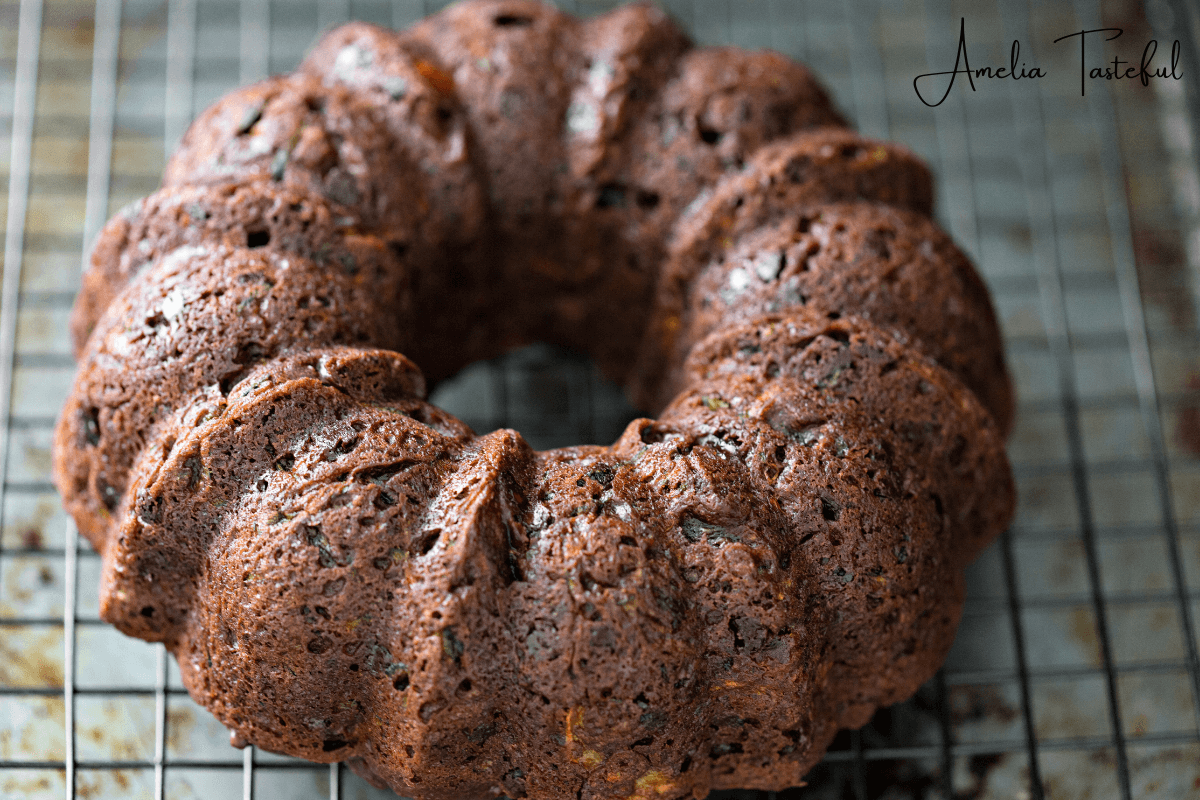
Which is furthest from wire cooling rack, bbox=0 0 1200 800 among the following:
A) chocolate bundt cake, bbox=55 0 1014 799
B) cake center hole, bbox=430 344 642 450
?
chocolate bundt cake, bbox=55 0 1014 799

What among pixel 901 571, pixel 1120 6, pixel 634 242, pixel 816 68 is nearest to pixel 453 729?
pixel 901 571

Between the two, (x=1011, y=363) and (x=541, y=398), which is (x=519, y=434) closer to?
(x=541, y=398)

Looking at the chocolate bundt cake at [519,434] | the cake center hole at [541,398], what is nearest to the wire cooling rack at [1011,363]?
the cake center hole at [541,398]

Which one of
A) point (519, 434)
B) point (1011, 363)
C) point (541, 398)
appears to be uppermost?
point (519, 434)

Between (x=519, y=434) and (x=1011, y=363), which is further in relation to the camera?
(x=1011, y=363)

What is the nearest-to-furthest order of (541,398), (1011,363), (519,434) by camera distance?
(519,434) → (541,398) → (1011,363)

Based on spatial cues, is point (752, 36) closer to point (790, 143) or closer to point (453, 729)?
point (790, 143)

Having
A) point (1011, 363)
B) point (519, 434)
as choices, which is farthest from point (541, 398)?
point (1011, 363)

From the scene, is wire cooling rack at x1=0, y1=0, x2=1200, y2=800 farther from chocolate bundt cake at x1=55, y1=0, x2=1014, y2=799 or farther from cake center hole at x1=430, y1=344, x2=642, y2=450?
chocolate bundt cake at x1=55, y1=0, x2=1014, y2=799
